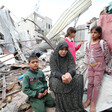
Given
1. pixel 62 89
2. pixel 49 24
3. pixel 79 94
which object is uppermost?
pixel 49 24

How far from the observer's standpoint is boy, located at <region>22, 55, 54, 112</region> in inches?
62.7

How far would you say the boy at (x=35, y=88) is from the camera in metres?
1.59

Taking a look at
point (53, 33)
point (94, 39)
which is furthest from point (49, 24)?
point (94, 39)

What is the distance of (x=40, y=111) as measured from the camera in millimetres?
1563

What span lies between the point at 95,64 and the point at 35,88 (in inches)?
50.8

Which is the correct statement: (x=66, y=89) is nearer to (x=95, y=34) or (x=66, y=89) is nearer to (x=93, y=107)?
(x=93, y=107)

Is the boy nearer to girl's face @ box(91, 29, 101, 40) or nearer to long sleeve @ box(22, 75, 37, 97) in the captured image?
long sleeve @ box(22, 75, 37, 97)

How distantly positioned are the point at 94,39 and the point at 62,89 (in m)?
1.15

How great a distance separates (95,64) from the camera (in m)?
1.65

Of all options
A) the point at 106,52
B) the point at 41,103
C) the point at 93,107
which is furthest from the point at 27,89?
the point at 106,52

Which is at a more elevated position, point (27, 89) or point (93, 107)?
point (27, 89)

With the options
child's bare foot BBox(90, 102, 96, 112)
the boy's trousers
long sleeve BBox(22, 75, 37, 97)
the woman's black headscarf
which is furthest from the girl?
long sleeve BBox(22, 75, 37, 97)

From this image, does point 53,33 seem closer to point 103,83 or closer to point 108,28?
point 108,28

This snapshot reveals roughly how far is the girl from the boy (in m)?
0.81
